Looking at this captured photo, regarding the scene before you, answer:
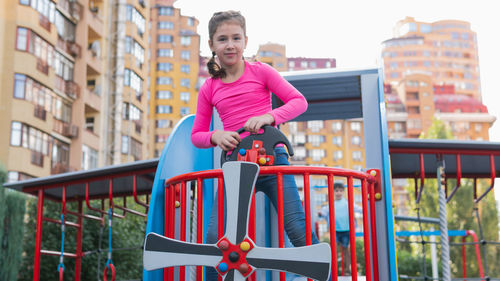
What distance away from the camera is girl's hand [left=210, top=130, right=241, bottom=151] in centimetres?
360

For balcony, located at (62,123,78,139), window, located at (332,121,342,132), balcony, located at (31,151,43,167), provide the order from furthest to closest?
window, located at (332,121,342,132)
balcony, located at (62,123,78,139)
balcony, located at (31,151,43,167)

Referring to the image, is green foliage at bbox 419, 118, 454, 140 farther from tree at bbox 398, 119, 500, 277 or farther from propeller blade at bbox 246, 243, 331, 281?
propeller blade at bbox 246, 243, 331, 281

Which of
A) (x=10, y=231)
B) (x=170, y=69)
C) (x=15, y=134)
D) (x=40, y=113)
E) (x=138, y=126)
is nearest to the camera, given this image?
(x=10, y=231)

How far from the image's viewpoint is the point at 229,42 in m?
3.79

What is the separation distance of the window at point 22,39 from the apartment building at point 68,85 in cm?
4

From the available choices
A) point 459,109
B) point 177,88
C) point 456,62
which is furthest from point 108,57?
point 456,62

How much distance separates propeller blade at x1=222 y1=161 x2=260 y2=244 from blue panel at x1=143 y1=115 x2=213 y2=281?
2.80 feet

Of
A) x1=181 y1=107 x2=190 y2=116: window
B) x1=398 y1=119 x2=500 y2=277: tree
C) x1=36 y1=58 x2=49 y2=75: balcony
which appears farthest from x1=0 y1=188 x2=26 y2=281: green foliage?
x1=181 y1=107 x2=190 y2=116: window

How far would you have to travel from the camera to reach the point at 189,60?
226 ft

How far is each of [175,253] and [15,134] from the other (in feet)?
78.3

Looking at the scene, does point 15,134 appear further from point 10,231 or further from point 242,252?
point 242,252

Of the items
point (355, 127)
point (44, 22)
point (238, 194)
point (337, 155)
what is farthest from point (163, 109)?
point (238, 194)

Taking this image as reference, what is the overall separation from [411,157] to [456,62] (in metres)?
96.8

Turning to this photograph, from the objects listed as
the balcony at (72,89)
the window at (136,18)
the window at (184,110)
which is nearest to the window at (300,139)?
the window at (184,110)
